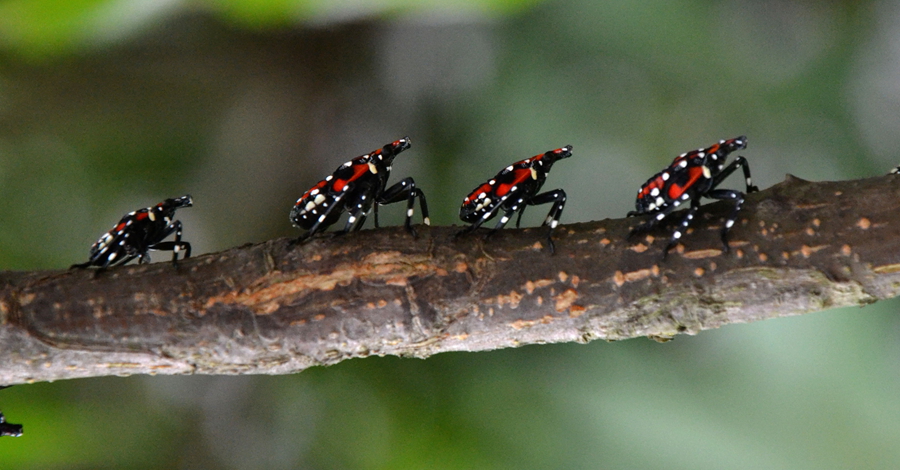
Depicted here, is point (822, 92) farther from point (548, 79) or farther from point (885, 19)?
point (548, 79)

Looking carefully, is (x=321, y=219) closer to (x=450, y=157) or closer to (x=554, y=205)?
(x=554, y=205)

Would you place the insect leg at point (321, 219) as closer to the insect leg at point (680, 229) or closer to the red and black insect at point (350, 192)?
the red and black insect at point (350, 192)

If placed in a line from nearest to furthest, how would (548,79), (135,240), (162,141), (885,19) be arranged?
(135,240) < (885,19) < (548,79) < (162,141)

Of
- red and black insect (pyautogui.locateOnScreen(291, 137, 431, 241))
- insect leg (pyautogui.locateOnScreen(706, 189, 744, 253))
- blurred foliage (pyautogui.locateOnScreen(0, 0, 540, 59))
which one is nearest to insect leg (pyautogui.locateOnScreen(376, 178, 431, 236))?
red and black insect (pyautogui.locateOnScreen(291, 137, 431, 241))

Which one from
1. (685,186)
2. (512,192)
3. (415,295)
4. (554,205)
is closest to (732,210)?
(685,186)

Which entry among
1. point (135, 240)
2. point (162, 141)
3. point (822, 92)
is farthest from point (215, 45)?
point (822, 92)

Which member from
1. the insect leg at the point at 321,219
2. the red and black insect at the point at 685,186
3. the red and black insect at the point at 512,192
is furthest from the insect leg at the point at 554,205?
the insect leg at the point at 321,219
